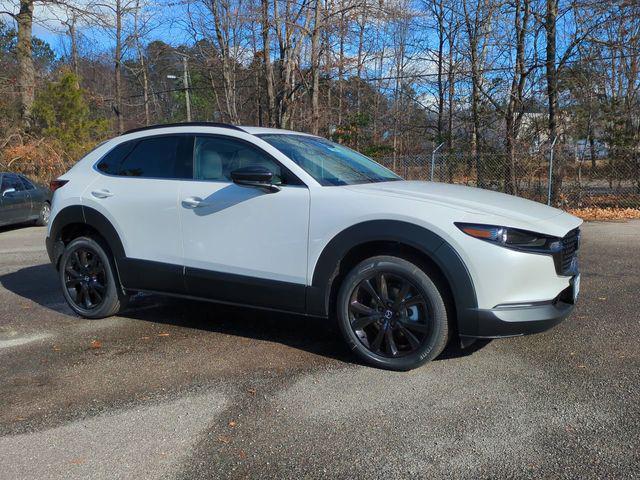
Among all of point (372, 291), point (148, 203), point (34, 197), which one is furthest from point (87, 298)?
point (34, 197)

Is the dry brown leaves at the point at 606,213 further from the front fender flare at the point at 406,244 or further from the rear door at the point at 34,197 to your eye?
the rear door at the point at 34,197

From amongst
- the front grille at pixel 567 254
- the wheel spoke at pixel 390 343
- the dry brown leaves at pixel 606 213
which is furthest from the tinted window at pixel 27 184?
the dry brown leaves at pixel 606 213

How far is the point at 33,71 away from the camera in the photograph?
82.5ft

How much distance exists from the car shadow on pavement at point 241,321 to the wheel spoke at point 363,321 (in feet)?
1.07

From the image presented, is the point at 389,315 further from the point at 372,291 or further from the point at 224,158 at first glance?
the point at 224,158

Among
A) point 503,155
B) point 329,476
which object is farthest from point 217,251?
point 503,155

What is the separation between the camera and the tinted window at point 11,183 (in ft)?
40.9

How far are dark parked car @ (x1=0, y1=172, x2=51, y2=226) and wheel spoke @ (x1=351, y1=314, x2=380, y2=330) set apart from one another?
10189 millimetres

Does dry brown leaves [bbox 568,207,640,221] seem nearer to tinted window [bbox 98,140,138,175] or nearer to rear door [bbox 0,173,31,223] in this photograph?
tinted window [bbox 98,140,138,175]

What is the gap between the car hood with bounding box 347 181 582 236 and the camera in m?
3.64

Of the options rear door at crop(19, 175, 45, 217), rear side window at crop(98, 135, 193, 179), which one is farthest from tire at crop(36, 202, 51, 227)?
rear side window at crop(98, 135, 193, 179)

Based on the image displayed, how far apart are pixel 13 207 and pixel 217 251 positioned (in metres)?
10.2

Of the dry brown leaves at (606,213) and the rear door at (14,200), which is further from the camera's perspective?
the dry brown leaves at (606,213)

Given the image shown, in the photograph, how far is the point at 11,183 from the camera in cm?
1271
